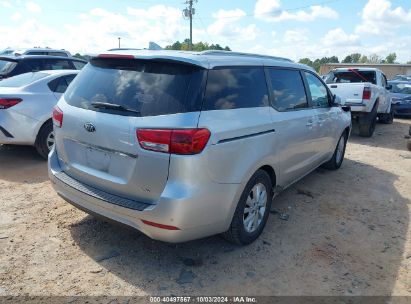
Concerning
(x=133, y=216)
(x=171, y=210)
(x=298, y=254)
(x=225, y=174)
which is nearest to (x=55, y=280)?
(x=133, y=216)

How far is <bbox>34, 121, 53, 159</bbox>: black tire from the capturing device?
607 centimetres

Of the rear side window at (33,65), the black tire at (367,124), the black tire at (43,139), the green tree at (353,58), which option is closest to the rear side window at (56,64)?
the rear side window at (33,65)

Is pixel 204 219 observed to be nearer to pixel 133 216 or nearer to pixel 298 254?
pixel 133 216

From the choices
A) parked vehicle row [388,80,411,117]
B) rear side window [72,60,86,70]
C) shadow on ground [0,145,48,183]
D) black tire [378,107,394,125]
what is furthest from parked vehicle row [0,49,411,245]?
parked vehicle row [388,80,411,117]

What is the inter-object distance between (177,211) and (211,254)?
958 millimetres

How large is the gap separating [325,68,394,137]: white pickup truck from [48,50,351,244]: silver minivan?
6135 mm

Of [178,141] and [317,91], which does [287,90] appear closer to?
[317,91]

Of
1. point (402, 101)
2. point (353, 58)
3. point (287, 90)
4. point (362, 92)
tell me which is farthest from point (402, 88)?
point (353, 58)

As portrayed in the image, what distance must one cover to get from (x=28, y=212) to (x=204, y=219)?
8.02ft

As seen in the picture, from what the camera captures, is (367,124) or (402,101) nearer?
(367,124)

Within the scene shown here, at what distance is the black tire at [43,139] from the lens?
19.9ft

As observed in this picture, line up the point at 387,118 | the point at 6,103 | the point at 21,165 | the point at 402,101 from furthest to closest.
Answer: the point at 402,101 < the point at 387,118 < the point at 21,165 < the point at 6,103

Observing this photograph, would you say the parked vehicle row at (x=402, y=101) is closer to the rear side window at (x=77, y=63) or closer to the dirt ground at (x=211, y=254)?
the dirt ground at (x=211, y=254)

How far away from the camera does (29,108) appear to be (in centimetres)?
587
